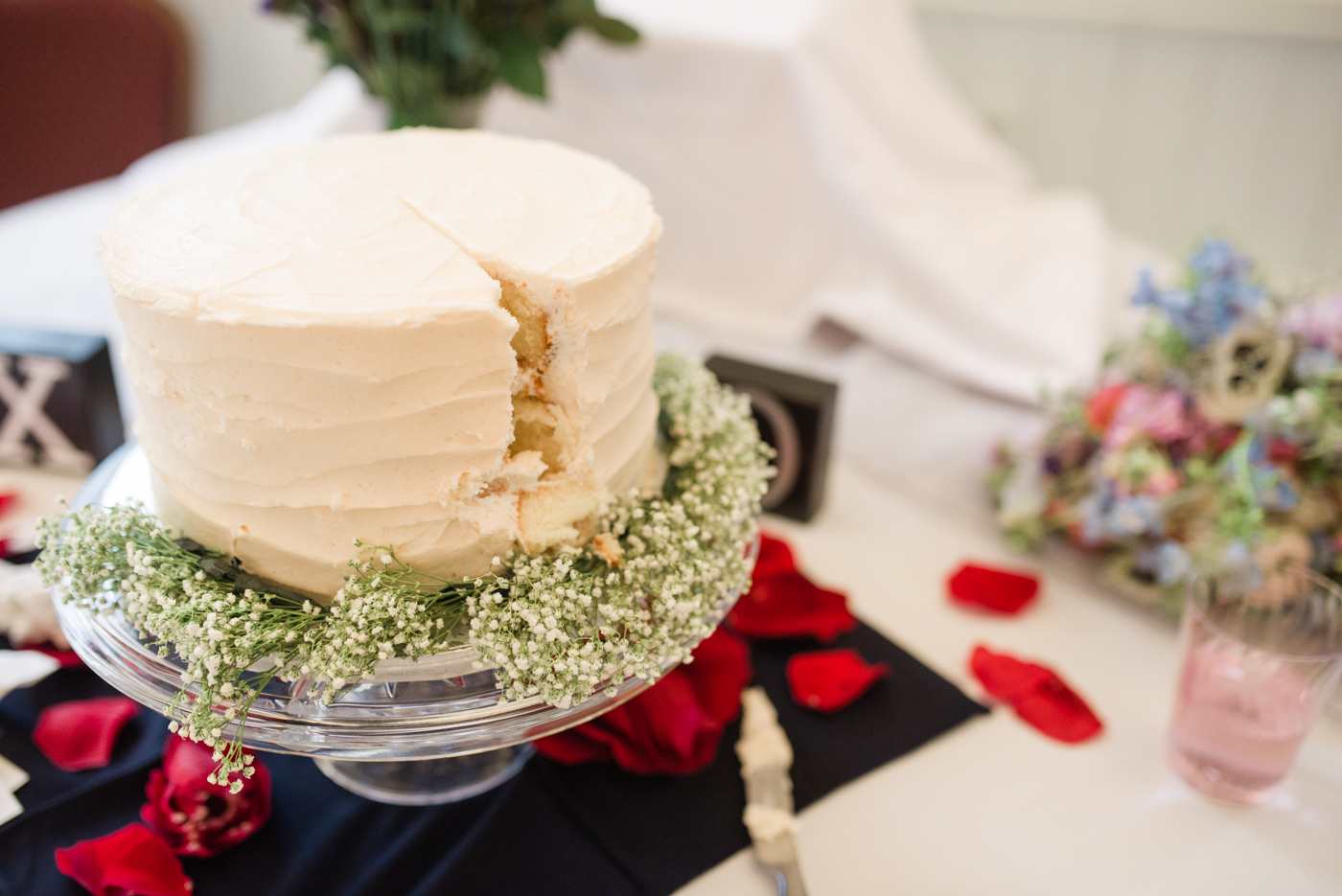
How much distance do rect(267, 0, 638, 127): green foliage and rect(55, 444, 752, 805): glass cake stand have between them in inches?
41.6

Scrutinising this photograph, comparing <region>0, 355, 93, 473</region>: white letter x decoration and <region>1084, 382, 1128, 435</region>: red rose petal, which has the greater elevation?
<region>1084, 382, 1128, 435</region>: red rose petal

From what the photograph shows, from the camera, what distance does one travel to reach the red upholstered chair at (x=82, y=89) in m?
2.48

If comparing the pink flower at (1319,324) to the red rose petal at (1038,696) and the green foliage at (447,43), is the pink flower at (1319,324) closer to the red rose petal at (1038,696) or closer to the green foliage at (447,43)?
the red rose petal at (1038,696)

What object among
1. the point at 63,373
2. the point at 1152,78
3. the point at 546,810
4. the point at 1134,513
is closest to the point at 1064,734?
the point at 1134,513

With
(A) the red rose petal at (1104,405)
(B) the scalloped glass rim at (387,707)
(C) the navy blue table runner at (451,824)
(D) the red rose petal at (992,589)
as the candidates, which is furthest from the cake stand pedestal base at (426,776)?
(A) the red rose petal at (1104,405)

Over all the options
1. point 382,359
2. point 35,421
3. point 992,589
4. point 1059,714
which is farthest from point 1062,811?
point 35,421

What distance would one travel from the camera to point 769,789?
104 centimetres

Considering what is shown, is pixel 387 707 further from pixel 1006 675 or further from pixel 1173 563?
pixel 1173 563

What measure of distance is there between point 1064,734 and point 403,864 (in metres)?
0.79

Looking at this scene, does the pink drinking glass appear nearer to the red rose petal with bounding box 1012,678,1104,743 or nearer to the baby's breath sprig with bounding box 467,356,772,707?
the red rose petal with bounding box 1012,678,1104,743

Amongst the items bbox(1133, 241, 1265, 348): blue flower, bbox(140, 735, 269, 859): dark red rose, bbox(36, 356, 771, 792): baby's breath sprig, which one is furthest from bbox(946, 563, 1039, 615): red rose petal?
bbox(140, 735, 269, 859): dark red rose

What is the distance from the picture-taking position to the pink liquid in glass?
1039 millimetres

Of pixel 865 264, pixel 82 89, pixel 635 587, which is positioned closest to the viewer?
pixel 635 587

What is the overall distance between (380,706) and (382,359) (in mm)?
302
